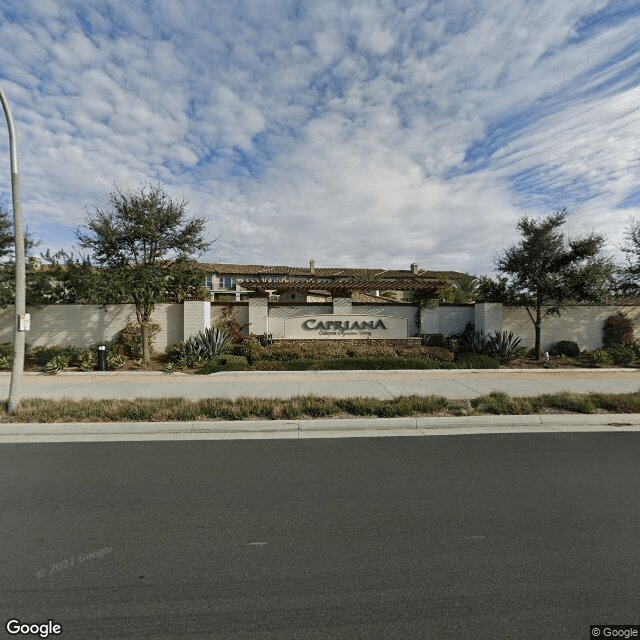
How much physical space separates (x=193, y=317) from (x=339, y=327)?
5.96 m

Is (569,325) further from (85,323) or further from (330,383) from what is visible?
(85,323)

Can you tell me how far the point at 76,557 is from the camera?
290cm

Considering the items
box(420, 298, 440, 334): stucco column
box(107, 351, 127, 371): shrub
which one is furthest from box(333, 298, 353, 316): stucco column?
box(107, 351, 127, 371): shrub

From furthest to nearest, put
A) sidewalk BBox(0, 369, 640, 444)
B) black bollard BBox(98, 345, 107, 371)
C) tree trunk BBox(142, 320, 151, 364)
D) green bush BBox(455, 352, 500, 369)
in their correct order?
tree trunk BBox(142, 320, 151, 364) < green bush BBox(455, 352, 500, 369) < black bollard BBox(98, 345, 107, 371) < sidewalk BBox(0, 369, 640, 444)

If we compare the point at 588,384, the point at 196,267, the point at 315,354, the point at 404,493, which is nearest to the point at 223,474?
the point at 404,493

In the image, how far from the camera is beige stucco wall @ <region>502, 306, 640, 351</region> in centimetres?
1539

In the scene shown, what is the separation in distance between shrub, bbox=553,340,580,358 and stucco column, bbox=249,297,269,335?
12.3 meters

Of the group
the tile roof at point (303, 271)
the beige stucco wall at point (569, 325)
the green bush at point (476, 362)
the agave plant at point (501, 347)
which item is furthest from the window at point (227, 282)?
the green bush at point (476, 362)

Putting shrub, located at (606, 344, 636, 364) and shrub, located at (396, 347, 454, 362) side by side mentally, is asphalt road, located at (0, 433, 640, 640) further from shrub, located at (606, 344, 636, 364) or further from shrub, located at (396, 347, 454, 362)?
shrub, located at (606, 344, 636, 364)

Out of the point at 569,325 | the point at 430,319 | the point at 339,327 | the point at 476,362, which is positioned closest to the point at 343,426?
the point at 476,362

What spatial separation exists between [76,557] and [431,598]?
2799 millimetres

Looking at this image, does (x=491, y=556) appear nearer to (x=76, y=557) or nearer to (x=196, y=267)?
(x=76, y=557)

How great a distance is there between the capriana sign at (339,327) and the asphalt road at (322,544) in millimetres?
9797

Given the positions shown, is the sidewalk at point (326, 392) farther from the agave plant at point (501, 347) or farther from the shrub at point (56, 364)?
the agave plant at point (501, 347)
